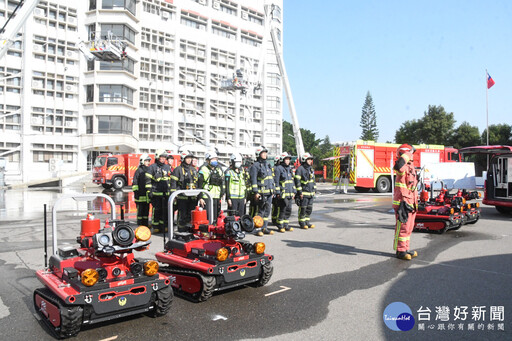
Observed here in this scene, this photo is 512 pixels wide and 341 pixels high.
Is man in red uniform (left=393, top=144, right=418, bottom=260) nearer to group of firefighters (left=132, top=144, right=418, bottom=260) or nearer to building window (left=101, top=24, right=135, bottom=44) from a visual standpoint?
group of firefighters (left=132, top=144, right=418, bottom=260)

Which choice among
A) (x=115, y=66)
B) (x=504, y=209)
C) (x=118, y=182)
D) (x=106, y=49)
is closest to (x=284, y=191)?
(x=504, y=209)

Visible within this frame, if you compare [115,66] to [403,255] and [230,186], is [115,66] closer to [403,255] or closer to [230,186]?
[230,186]

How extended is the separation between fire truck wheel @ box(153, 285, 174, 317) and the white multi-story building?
3051cm

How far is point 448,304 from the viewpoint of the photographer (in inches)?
191

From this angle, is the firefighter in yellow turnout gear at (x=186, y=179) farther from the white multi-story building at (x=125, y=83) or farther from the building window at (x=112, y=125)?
the building window at (x=112, y=125)

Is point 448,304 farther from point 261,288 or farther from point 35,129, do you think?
point 35,129

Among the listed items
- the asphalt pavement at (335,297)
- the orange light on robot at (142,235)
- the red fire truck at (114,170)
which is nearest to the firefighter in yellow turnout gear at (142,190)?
the asphalt pavement at (335,297)

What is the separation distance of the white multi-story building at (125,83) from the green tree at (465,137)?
23347 mm

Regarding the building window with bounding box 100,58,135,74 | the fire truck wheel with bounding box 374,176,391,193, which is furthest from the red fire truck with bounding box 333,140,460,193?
the building window with bounding box 100,58,135,74

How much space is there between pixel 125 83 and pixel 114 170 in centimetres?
1391

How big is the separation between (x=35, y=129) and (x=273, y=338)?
3763cm

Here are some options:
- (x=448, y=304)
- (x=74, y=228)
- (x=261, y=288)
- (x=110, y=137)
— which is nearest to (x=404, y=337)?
(x=448, y=304)

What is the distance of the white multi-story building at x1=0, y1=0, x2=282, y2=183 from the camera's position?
34594 millimetres

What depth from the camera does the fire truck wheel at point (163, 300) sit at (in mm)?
4344
